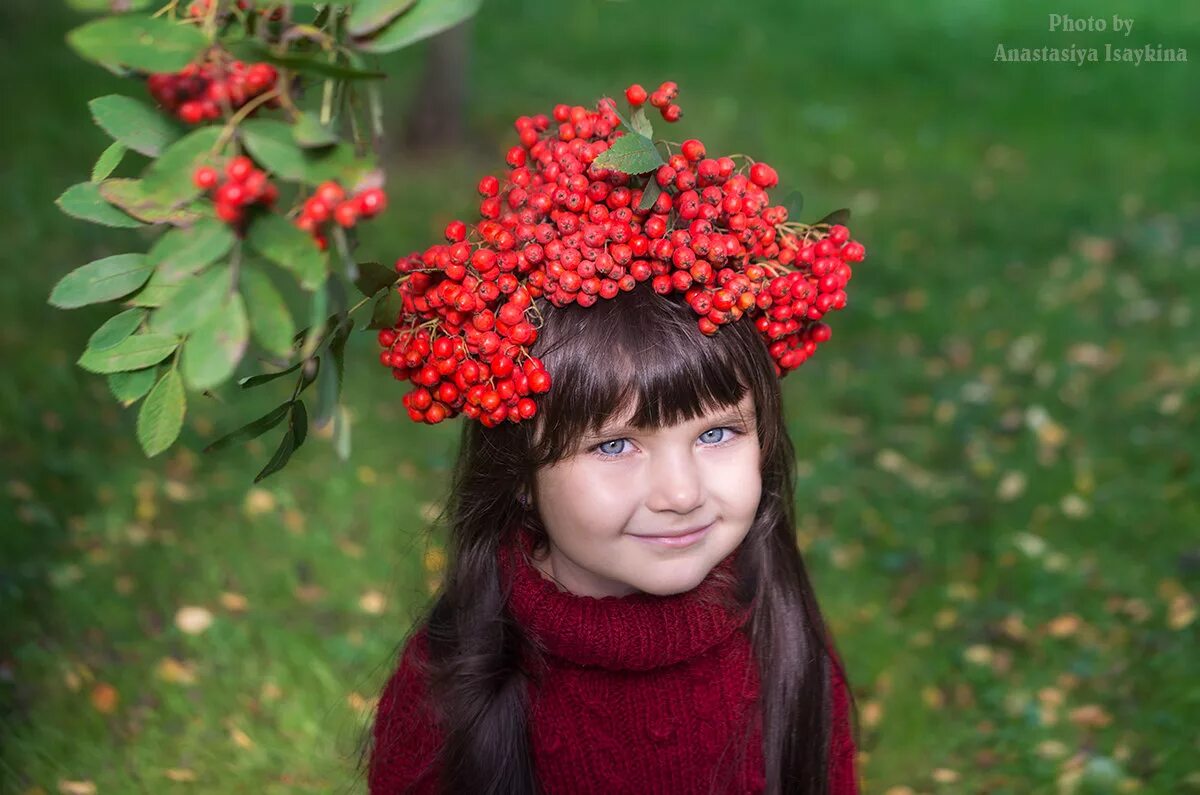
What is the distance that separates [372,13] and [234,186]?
245 mm

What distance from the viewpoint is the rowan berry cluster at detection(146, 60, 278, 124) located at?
1383 mm

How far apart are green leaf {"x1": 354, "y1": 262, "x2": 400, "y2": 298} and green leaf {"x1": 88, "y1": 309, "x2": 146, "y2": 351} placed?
1.00 ft

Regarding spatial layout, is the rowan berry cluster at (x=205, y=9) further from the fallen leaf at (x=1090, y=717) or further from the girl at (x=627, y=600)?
the fallen leaf at (x=1090, y=717)

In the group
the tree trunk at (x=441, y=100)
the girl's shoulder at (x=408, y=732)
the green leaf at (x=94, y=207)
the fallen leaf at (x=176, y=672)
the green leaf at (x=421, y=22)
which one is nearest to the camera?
the green leaf at (x=421, y=22)

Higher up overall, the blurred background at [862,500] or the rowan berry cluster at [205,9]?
the rowan berry cluster at [205,9]

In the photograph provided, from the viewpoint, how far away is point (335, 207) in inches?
53.9

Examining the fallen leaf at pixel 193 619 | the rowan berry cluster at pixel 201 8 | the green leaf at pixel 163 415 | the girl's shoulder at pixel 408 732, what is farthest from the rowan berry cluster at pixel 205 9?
the fallen leaf at pixel 193 619

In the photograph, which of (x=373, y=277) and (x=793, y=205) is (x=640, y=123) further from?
(x=373, y=277)

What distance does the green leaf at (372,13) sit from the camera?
1385 mm

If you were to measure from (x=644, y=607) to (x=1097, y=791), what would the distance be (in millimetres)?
1601

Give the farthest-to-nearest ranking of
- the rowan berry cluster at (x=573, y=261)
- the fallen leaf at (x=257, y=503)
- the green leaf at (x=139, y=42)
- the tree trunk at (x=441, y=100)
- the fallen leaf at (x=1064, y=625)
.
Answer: the tree trunk at (x=441, y=100)
the fallen leaf at (x=257, y=503)
the fallen leaf at (x=1064, y=625)
the rowan berry cluster at (x=573, y=261)
the green leaf at (x=139, y=42)

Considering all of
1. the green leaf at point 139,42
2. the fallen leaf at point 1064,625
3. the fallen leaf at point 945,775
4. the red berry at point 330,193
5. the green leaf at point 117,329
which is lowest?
the fallen leaf at point 945,775

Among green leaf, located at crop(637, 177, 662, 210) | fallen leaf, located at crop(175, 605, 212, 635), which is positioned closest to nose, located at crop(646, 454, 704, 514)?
green leaf, located at crop(637, 177, 662, 210)

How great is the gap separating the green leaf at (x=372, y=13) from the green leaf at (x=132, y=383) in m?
0.55
